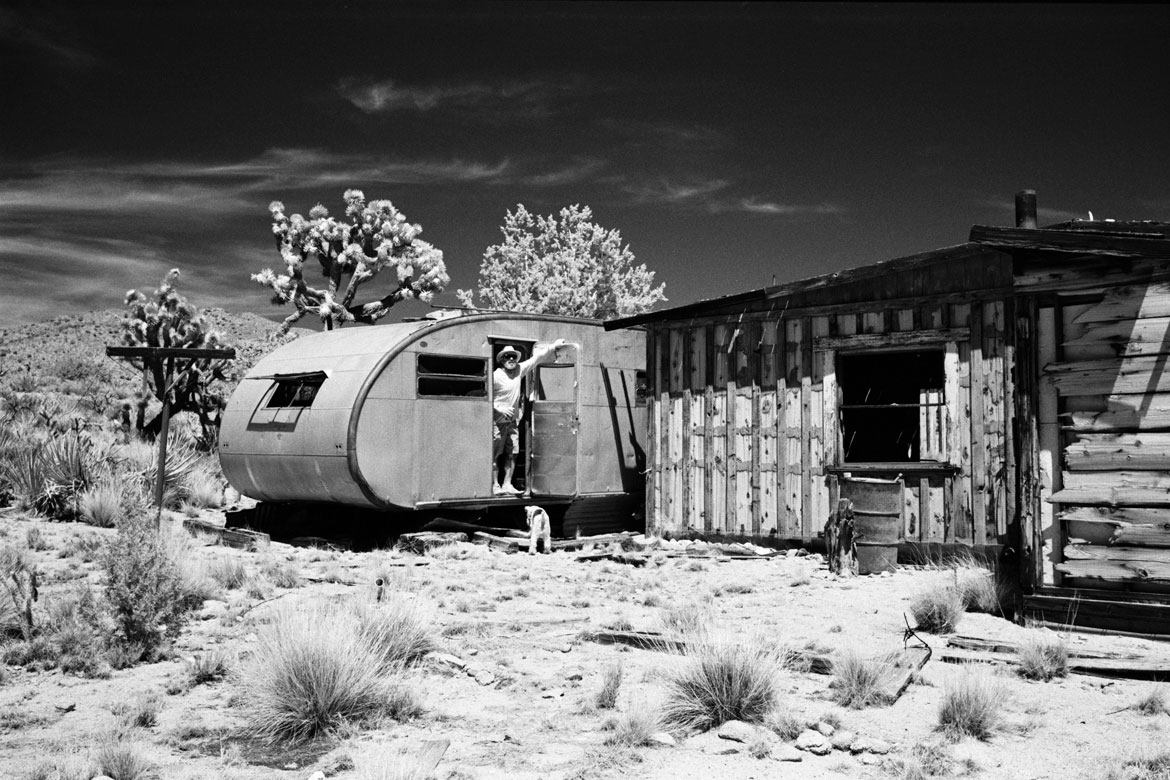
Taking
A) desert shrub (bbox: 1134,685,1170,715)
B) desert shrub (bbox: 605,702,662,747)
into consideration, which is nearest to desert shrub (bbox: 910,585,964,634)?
desert shrub (bbox: 1134,685,1170,715)

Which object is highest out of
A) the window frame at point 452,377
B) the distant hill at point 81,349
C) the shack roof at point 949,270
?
the distant hill at point 81,349

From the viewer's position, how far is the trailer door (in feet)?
47.1

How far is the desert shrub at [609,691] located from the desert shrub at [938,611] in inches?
123

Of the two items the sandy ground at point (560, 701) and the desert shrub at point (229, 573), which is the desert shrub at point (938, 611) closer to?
the sandy ground at point (560, 701)

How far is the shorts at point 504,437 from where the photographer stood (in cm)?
1396

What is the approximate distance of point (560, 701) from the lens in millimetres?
6395

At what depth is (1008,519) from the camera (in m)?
11.3

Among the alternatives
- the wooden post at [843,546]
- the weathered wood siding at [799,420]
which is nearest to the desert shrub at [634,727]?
the wooden post at [843,546]

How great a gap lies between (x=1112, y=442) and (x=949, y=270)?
14.0 feet

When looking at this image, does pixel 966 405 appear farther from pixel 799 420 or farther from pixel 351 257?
pixel 351 257

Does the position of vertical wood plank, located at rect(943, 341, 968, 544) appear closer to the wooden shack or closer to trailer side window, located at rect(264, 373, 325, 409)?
the wooden shack

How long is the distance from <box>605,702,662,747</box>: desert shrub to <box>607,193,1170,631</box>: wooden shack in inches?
160

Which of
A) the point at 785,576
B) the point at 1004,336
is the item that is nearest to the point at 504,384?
the point at 785,576

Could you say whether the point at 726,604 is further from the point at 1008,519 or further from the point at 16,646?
the point at 16,646
